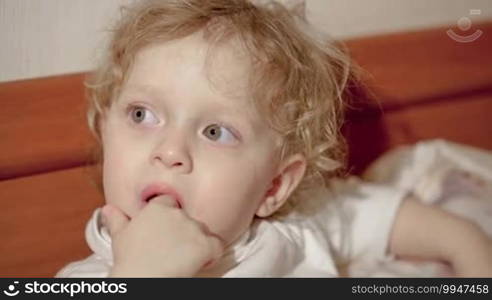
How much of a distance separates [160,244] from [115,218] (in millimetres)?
69

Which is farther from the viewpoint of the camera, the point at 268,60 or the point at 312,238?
the point at 312,238

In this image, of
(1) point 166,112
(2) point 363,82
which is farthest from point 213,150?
(2) point 363,82

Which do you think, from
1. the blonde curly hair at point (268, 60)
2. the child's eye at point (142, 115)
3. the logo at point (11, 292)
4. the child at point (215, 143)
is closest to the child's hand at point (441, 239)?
the child at point (215, 143)

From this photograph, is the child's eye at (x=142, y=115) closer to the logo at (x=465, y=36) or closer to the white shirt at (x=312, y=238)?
the white shirt at (x=312, y=238)

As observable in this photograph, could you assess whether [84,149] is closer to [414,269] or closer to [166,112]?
[166,112]

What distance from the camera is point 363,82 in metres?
1.05

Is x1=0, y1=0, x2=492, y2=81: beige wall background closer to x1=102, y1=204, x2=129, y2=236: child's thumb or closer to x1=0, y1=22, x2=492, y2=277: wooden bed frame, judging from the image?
x1=0, y1=22, x2=492, y2=277: wooden bed frame

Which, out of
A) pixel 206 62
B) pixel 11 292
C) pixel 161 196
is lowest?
pixel 11 292

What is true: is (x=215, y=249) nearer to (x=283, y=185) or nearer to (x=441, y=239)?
A: (x=283, y=185)

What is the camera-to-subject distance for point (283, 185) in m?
0.80

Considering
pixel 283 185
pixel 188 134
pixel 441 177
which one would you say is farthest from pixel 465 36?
pixel 188 134

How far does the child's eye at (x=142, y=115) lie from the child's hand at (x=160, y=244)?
9 centimetres

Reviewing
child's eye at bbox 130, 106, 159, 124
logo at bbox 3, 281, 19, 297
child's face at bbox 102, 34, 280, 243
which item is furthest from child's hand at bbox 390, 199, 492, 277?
logo at bbox 3, 281, 19, 297

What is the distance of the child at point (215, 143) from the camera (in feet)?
2.22
